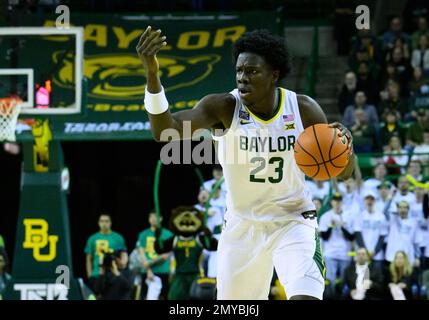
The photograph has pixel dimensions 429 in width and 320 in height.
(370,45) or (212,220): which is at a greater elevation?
(370,45)

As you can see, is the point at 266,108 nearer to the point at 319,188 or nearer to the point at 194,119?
the point at 194,119

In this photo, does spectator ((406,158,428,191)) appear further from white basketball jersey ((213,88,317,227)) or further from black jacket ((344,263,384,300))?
white basketball jersey ((213,88,317,227))

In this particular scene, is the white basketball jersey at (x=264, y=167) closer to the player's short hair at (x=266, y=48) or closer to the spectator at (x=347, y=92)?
the player's short hair at (x=266, y=48)

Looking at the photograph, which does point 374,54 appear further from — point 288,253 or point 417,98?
point 288,253

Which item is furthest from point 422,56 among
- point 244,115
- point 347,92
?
point 244,115

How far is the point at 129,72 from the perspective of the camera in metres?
17.2

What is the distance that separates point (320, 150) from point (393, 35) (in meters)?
11.1

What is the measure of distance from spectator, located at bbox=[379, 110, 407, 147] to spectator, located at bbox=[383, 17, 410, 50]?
2.16 metres

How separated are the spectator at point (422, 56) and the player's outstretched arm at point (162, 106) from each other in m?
10.5

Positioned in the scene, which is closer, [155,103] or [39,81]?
[155,103]

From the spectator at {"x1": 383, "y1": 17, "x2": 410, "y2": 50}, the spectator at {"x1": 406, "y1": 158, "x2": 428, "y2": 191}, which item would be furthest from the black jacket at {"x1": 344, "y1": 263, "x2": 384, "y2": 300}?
the spectator at {"x1": 383, "y1": 17, "x2": 410, "y2": 50}

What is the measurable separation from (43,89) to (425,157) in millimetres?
5809
